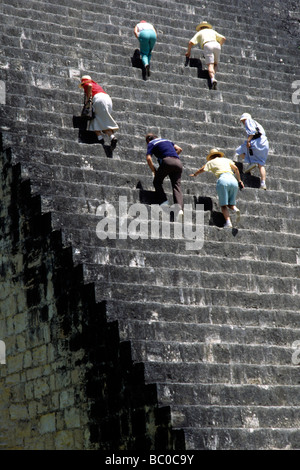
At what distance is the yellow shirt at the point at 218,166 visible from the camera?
12359 millimetres

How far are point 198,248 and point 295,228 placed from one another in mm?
1819

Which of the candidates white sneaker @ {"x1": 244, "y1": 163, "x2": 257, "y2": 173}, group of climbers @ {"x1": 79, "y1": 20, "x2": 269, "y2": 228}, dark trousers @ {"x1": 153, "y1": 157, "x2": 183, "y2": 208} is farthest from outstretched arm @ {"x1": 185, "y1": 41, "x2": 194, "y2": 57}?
dark trousers @ {"x1": 153, "y1": 157, "x2": 183, "y2": 208}

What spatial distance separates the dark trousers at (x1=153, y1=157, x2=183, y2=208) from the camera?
12.0 metres

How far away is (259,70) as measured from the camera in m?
16.5

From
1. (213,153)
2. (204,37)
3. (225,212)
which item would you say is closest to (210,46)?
(204,37)

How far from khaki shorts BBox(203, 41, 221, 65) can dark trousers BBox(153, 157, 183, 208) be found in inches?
151

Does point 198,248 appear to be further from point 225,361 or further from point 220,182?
point 225,361

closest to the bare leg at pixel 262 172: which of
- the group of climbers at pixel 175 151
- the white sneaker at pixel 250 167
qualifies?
the group of climbers at pixel 175 151

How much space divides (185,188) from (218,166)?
1.82ft

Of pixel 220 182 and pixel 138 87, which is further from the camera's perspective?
pixel 138 87

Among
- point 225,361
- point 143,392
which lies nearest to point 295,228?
point 225,361

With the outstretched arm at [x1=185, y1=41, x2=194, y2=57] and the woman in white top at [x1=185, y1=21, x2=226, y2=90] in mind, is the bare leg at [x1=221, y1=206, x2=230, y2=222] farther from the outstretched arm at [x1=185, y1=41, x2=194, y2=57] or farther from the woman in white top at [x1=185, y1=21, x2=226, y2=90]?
the outstretched arm at [x1=185, y1=41, x2=194, y2=57]

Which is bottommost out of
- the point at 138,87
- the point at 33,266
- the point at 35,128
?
the point at 33,266

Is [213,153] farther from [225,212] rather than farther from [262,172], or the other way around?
[262,172]
